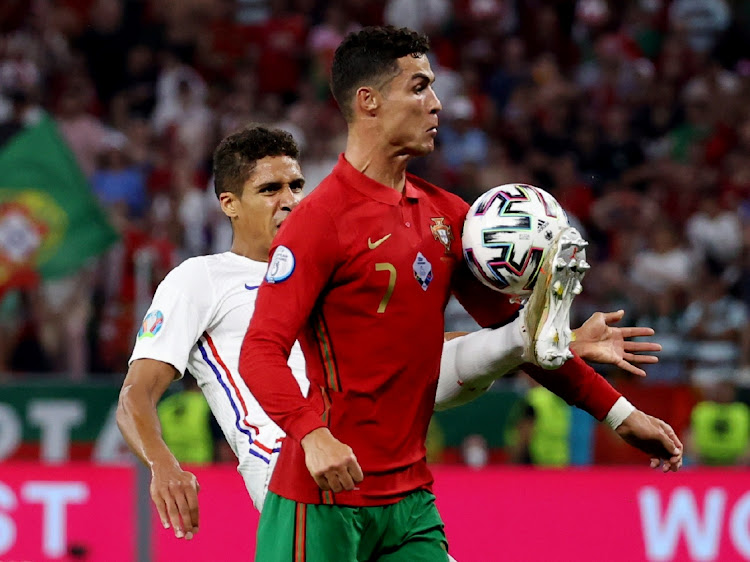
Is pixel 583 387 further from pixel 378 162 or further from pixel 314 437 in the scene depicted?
pixel 314 437

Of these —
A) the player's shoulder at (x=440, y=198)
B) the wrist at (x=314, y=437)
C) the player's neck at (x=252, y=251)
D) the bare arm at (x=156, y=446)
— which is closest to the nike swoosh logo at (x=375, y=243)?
the player's shoulder at (x=440, y=198)

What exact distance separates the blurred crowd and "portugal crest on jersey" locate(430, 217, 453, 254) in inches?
261

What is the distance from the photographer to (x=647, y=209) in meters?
12.6

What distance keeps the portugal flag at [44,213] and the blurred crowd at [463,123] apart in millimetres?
281

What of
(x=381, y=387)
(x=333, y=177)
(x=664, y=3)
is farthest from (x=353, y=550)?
(x=664, y=3)

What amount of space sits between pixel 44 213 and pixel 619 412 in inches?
318

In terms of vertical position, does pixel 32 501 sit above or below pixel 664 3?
below

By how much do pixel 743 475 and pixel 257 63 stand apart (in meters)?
7.67

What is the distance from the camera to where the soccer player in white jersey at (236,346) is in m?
4.25

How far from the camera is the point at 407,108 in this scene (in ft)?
13.5

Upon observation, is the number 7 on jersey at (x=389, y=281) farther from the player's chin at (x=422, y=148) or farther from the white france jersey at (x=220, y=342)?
the white france jersey at (x=220, y=342)

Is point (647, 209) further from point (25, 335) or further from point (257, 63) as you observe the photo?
point (25, 335)

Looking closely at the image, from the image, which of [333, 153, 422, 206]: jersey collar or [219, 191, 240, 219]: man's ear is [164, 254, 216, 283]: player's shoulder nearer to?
[219, 191, 240, 219]: man's ear

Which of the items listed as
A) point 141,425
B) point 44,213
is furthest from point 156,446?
point 44,213
